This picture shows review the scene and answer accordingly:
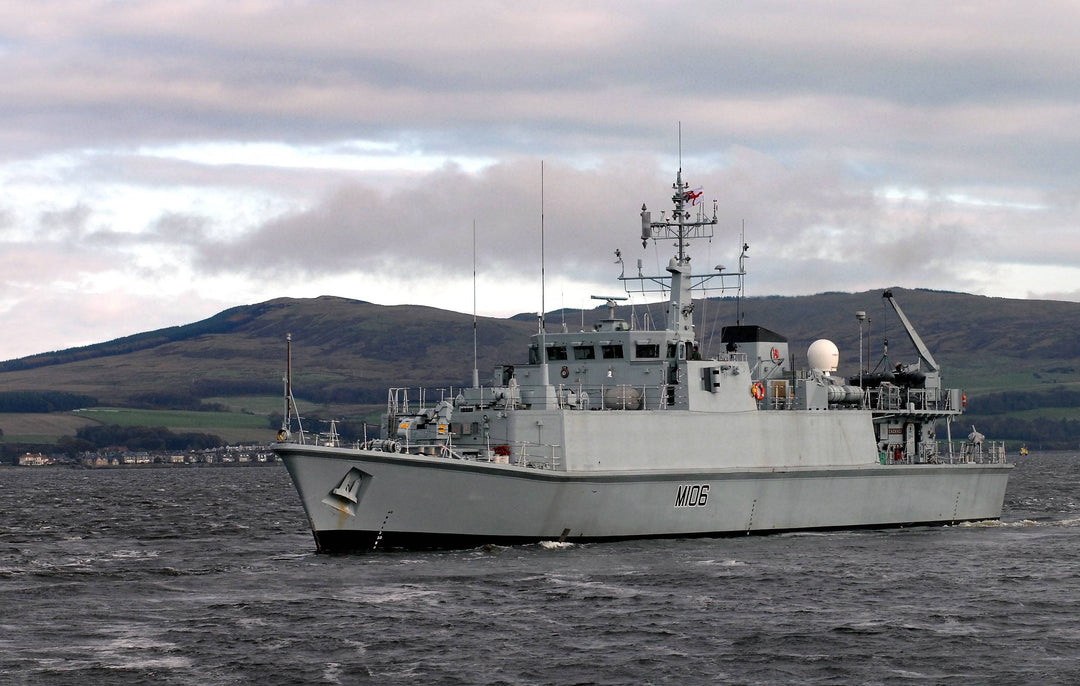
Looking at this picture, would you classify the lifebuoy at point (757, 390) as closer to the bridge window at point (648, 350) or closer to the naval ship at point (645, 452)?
the naval ship at point (645, 452)

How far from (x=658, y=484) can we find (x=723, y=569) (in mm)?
3684

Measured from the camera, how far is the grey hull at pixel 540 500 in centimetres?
2606

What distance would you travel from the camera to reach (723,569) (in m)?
25.6

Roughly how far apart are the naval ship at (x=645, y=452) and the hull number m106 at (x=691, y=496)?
0.05 metres

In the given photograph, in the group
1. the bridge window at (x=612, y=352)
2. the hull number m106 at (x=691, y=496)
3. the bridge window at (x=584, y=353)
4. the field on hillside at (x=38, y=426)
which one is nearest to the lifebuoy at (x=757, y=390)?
the hull number m106 at (x=691, y=496)

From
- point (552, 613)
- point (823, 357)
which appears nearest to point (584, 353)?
point (823, 357)

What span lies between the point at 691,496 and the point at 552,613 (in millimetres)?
9501

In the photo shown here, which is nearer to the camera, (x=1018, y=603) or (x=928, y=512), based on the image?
(x=1018, y=603)

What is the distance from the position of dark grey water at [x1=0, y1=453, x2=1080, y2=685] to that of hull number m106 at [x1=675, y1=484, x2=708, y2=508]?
0.84 metres

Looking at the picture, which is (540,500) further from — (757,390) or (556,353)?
(757,390)

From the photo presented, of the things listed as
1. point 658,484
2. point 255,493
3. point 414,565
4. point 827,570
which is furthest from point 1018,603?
point 255,493

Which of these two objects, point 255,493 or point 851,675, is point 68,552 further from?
point 255,493

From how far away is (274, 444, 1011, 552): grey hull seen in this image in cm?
2606

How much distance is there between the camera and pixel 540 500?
1075 inches
